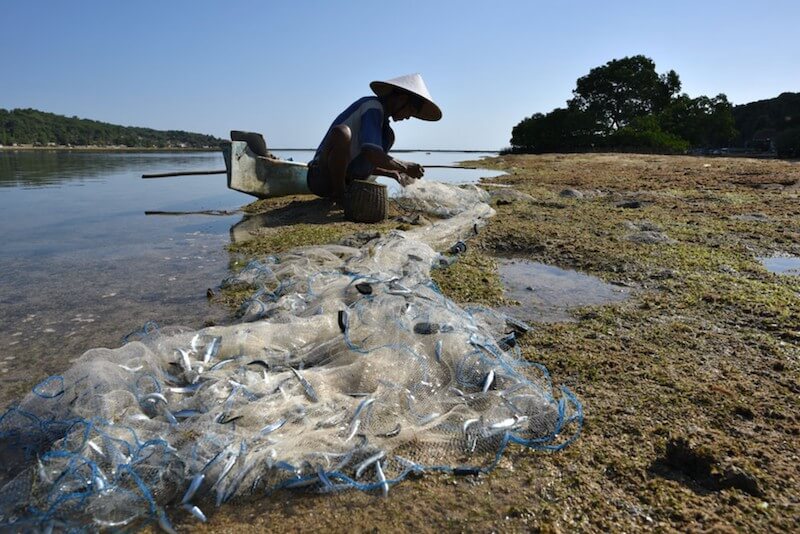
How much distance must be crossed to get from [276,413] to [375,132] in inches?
196

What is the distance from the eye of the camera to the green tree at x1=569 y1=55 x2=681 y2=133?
47812mm

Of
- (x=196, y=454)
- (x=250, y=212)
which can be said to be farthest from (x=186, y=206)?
(x=196, y=454)

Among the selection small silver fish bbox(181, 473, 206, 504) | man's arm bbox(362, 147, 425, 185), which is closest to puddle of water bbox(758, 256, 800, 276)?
man's arm bbox(362, 147, 425, 185)

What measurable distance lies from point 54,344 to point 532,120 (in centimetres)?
5242

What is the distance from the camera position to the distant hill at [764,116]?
137 ft

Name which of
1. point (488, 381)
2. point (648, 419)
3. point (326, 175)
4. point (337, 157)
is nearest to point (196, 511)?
point (488, 381)

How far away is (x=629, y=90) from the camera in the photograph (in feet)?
159

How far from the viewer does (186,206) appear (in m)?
10.7

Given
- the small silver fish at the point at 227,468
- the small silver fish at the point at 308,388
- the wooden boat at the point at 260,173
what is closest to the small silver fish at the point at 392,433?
the small silver fish at the point at 308,388

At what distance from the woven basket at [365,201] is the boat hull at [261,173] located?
3.14 metres

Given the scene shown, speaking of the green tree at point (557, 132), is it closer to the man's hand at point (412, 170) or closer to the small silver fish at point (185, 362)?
the man's hand at point (412, 170)

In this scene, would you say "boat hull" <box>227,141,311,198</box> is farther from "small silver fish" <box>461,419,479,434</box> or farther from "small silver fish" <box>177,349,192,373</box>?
"small silver fish" <box>461,419,479,434</box>

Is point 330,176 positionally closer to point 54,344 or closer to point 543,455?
point 54,344

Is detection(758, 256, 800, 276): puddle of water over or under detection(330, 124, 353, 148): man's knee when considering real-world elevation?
under
